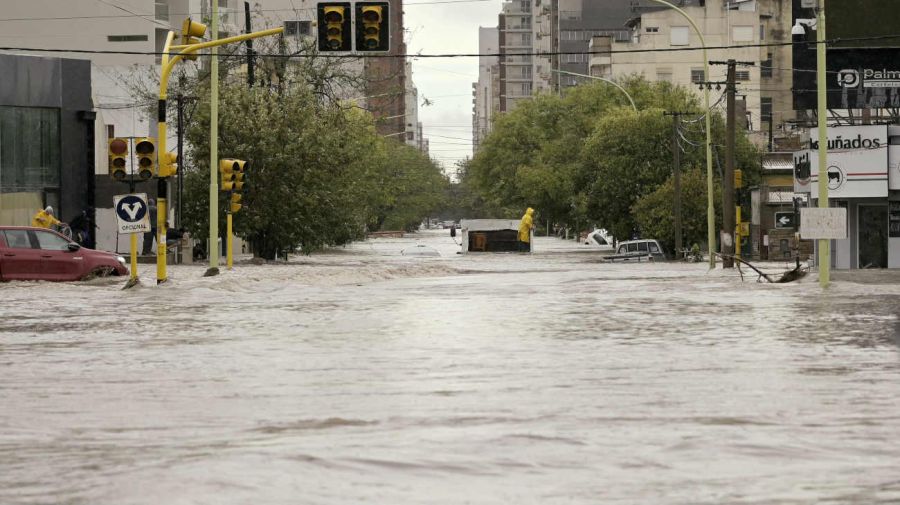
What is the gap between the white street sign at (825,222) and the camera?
35.1 metres

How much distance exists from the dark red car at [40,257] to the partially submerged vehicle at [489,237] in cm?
5229

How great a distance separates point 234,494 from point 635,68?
11965 cm

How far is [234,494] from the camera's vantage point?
29.7 feet

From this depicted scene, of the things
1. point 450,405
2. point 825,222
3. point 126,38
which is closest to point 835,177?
point 825,222

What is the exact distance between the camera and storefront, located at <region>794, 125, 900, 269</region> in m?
53.0

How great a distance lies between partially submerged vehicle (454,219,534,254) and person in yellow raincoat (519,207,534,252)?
167mm

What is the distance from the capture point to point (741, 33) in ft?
398

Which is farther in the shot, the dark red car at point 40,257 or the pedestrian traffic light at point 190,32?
the dark red car at point 40,257

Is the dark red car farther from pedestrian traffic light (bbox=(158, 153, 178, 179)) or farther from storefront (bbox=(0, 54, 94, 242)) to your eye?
storefront (bbox=(0, 54, 94, 242))

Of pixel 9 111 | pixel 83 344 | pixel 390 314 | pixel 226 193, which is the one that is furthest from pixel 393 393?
pixel 9 111

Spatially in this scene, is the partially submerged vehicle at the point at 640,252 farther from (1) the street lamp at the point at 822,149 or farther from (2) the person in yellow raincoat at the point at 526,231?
(1) the street lamp at the point at 822,149

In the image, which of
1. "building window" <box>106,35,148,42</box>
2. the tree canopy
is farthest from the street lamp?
"building window" <box>106,35,148,42</box>

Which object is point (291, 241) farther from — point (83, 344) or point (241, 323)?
point (83, 344)

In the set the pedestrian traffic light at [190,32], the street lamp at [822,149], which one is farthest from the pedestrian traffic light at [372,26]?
the street lamp at [822,149]
